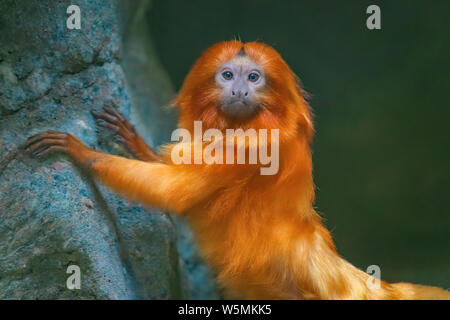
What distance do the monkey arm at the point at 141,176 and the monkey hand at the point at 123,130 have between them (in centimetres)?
40

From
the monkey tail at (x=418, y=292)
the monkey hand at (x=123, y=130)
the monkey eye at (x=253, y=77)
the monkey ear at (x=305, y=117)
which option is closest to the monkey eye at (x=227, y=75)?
the monkey eye at (x=253, y=77)

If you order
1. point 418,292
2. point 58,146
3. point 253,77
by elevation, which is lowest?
point 418,292

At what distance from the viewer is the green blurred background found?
3.46 metres

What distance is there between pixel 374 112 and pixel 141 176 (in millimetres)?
1912

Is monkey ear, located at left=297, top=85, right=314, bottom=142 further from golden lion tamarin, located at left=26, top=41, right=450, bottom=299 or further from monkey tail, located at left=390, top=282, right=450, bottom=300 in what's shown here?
monkey tail, located at left=390, top=282, right=450, bottom=300

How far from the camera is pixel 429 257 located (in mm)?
3533

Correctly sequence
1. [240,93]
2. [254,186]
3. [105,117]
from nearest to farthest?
[240,93]
[254,186]
[105,117]

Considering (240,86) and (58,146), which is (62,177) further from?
(240,86)

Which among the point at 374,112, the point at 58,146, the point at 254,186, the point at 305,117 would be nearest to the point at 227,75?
the point at 305,117

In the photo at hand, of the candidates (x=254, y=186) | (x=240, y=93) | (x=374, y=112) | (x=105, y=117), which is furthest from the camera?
(x=374, y=112)

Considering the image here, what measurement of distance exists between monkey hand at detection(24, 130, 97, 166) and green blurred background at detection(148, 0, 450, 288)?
1.53 metres

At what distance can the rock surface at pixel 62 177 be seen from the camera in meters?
2.92

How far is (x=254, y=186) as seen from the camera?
10.0 ft

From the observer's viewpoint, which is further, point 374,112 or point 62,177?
point 374,112
